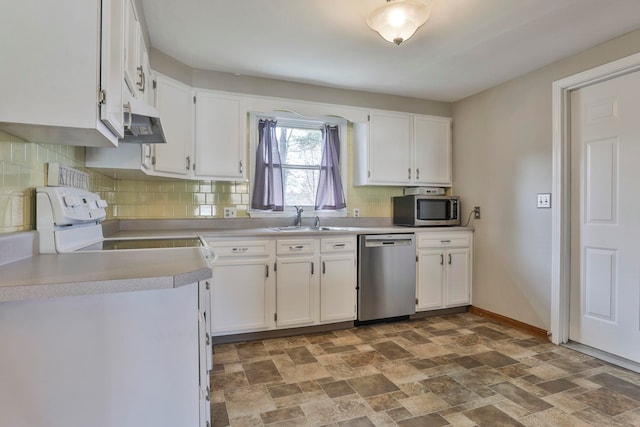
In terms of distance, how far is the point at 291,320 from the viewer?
3018 millimetres

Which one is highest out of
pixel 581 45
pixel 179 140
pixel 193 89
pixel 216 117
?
pixel 581 45

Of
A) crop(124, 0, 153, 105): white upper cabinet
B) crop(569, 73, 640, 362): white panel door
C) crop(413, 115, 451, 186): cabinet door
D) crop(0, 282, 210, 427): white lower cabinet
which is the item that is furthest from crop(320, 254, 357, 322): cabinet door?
crop(0, 282, 210, 427): white lower cabinet

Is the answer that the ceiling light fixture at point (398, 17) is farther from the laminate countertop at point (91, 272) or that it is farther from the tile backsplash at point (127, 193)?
the tile backsplash at point (127, 193)

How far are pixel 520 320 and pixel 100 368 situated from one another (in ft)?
11.0

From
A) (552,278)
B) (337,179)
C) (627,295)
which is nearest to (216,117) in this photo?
(337,179)

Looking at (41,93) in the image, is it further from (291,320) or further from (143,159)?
(291,320)

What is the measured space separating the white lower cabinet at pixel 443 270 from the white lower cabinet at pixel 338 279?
28.7 inches

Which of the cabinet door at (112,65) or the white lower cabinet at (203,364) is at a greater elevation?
the cabinet door at (112,65)

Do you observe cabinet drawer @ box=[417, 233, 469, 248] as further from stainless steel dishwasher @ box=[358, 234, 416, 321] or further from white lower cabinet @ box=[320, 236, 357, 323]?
white lower cabinet @ box=[320, 236, 357, 323]

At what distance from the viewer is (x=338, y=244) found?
125 inches

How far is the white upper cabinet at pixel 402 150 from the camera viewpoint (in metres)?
3.70

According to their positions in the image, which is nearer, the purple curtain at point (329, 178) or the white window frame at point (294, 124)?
the white window frame at point (294, 124)

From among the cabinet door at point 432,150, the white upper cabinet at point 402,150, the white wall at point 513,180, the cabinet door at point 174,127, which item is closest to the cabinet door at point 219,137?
the cabinet door at point 174,127

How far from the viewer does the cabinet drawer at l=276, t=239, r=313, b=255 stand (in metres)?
2.99
